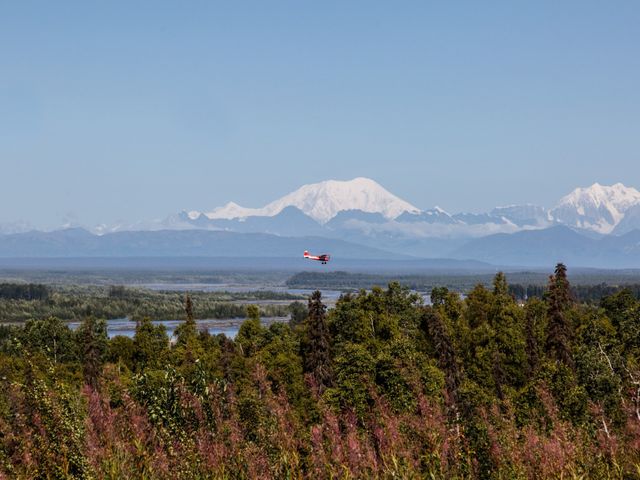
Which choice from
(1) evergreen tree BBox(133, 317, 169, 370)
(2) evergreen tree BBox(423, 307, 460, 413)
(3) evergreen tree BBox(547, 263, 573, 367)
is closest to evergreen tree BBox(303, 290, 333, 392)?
(2) evergreen tree BBox(423, 307, 460, 413)

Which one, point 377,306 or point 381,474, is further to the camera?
point 377,306

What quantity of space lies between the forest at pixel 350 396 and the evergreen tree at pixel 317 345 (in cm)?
21

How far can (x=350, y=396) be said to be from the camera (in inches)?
2665

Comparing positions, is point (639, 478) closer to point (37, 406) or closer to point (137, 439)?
point (137, 439)

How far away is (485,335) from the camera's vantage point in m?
91.1

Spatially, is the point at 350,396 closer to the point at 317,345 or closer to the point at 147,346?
the point at 317,345

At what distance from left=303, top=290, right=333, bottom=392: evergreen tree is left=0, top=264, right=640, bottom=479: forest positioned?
214 millimetres

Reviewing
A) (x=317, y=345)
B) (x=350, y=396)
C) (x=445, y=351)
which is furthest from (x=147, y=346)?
(x=350, y=396)

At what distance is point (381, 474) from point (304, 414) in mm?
52496

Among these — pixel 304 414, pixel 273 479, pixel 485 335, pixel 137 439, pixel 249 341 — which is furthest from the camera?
pixel 249 341

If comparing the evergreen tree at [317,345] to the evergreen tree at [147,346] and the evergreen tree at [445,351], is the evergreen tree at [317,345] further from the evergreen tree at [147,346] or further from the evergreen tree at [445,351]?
the evergreen tree at [147,346]

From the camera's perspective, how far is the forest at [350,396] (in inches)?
822

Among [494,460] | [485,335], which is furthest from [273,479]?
[485,335]

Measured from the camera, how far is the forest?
68.5ft
